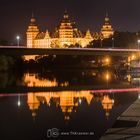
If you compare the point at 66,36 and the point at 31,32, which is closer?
the point at 66,36

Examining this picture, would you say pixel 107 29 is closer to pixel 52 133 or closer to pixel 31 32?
pixel 31 32

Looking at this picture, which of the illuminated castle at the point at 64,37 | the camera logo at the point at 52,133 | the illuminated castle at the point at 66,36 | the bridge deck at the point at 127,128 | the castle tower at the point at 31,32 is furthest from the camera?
the castle tower at the point at 31,32

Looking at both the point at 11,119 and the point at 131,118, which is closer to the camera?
the point at 131,118

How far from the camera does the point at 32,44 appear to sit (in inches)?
5591

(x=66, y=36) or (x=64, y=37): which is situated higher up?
(x=66, y=36)

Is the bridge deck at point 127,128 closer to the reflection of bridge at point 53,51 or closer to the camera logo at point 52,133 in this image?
the camera logo at point 52,133

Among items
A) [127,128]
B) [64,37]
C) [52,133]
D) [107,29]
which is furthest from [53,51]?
[107,29]

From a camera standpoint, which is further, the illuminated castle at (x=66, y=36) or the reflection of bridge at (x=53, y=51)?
the illuminated castle at (x=66, y=36)

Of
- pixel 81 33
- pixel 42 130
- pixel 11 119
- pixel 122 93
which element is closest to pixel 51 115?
pixel 11 119

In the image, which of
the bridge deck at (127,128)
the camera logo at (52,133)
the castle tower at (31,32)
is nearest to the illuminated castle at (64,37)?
the castle tower at (31,32)

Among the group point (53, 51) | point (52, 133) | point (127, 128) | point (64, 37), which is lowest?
point (52, 133)

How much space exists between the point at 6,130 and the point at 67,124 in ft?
6.21

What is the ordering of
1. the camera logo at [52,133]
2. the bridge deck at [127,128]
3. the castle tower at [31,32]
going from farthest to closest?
1. the castle tower at [31,32]
2. the camera logo at [52,133]
3. the bridge deck at [127,128]

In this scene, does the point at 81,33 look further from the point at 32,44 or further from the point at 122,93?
the point at 122,93
